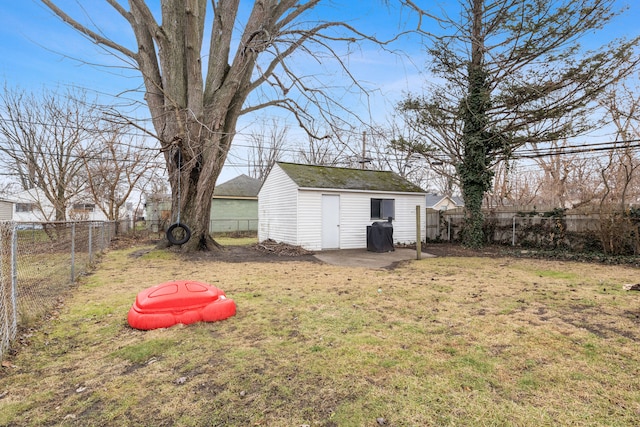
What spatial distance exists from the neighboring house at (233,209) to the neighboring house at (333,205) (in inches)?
333

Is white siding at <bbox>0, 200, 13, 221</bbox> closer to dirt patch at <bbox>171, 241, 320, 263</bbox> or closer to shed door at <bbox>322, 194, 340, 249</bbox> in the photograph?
dirt patch at <bbox>171, 241, 320, 263</bbox>

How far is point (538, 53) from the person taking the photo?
35.1 ft

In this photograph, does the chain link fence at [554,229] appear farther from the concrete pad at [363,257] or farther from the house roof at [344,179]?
the concrete pad at [363,257]

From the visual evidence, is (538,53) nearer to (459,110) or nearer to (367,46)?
(459,110)

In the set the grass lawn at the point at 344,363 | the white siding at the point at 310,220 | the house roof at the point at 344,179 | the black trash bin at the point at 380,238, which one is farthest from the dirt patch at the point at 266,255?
the grass lawn at the point at 344,363

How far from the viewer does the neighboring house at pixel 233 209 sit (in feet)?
72.6

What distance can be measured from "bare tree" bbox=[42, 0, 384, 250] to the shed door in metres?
4.30

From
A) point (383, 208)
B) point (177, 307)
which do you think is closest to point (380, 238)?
point (383, 208)

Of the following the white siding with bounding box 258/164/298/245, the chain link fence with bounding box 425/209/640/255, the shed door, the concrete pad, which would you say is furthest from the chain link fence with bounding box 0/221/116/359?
the chain link fence with bounding box 425/209/640/255

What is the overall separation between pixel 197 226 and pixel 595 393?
10.7 metres

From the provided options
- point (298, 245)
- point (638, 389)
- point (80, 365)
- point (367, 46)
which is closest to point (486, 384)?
point (638, 389)

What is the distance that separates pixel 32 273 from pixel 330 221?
29.2 feet

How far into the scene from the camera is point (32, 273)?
20.5 feet

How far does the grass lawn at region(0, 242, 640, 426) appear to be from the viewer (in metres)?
2.15
